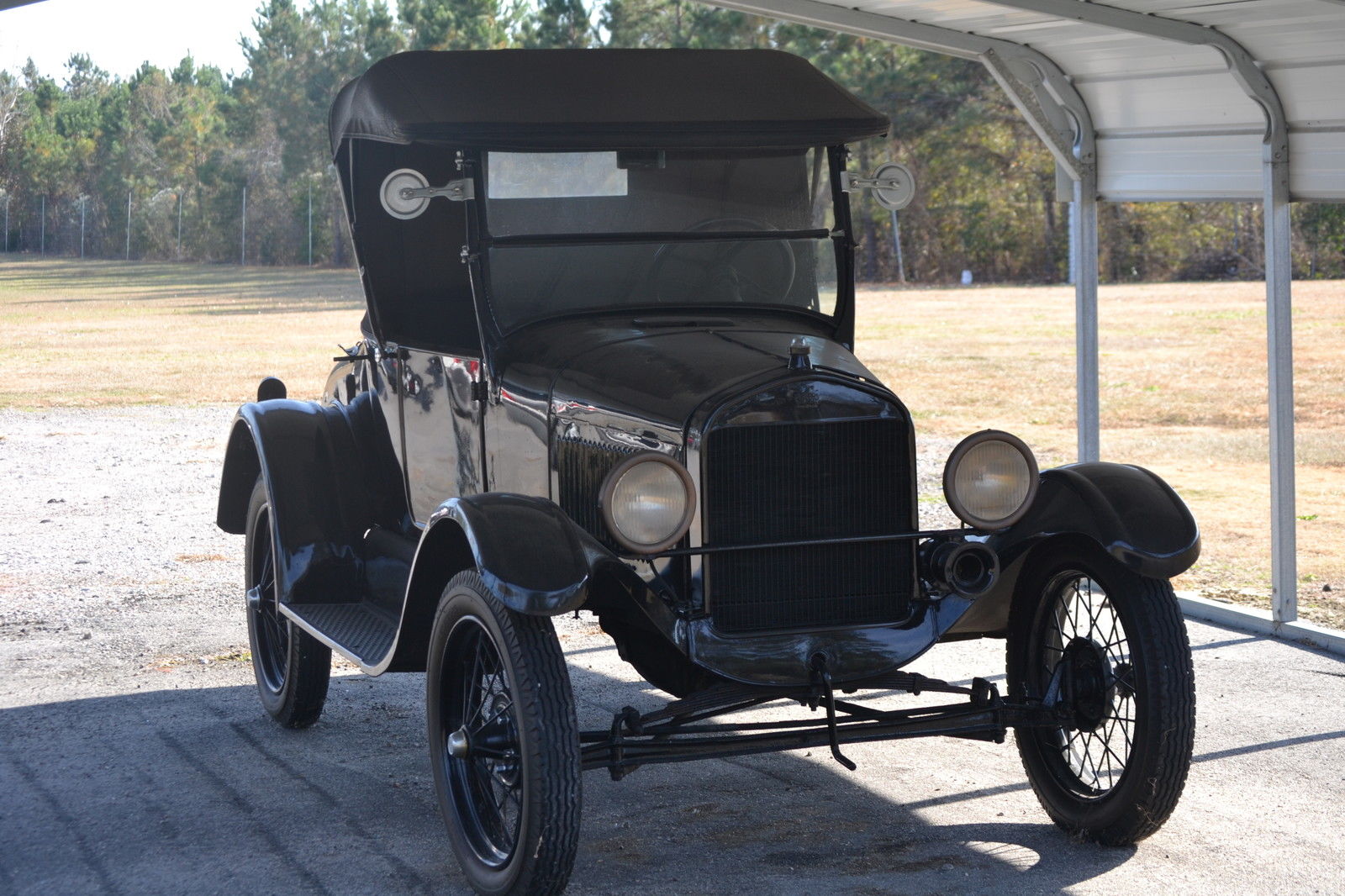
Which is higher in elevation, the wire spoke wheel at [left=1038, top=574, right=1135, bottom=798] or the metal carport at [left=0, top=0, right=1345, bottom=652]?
the metal carport at [left=0, top=0, right=1345, bottom=652]

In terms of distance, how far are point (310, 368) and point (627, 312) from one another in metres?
17.7

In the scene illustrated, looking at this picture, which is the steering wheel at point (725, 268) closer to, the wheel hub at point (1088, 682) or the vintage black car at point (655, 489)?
the vintage black car at point (655, 489)

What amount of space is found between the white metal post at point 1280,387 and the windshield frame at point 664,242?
90.3 inches

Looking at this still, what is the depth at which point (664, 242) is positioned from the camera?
4.98m

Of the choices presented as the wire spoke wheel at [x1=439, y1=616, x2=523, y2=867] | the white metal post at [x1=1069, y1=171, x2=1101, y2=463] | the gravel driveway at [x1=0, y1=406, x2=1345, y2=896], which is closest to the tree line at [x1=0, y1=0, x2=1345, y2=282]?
the white metal post at [x1=1069, y1=171, x2=1101, y2=463]

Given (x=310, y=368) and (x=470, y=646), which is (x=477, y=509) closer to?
(x=470, y=646)

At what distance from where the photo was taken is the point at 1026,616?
454 cm

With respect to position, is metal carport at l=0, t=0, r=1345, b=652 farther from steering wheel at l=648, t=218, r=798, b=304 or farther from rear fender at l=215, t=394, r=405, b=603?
rear fender at l=215, t=394, r=405, b=603

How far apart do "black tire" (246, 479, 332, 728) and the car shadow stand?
0.36ft

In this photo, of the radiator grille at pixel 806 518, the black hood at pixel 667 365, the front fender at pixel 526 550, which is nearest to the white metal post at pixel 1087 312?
the black hood at pixel 667 365

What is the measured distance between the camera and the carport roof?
19.7ft

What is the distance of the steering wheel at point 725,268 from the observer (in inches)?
196

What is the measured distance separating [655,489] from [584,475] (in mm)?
590

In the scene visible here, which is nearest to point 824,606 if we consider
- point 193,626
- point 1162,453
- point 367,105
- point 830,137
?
point 830,137
